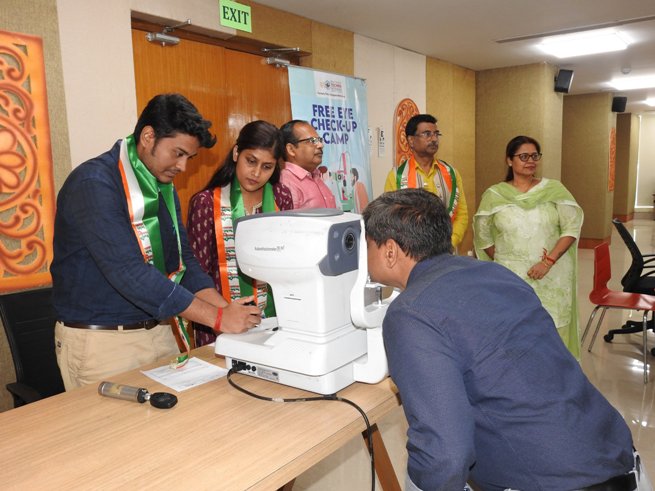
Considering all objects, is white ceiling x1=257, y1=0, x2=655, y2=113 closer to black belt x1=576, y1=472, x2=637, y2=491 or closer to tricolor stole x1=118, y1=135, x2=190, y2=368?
tricolor stole x1=118, y1=135, x2=190, y2=368

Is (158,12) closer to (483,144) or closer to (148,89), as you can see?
(148,89)

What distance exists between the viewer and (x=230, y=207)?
6.86 feet

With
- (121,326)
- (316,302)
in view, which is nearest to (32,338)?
(121,326)

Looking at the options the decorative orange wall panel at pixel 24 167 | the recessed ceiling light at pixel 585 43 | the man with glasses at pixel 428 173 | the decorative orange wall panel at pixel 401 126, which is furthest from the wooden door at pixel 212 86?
the recessed ceiling light at pixel 585 43

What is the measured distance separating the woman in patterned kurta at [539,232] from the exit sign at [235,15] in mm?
1862

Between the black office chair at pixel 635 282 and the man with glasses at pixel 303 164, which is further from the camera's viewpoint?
the black office chair at pixel 635 282

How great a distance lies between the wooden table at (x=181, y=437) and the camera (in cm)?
98

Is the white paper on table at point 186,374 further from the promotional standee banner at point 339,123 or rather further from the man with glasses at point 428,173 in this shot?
the promotional standee banner at point 339,123

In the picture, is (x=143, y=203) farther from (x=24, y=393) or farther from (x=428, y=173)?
(x=428, y=173)

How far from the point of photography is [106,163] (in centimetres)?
155

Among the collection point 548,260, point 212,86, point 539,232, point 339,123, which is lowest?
point 548,260

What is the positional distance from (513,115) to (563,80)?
0.70m

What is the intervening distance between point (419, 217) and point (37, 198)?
6.80ft

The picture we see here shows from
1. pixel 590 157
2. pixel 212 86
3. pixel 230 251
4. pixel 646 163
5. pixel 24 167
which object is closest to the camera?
pixel 230 251
